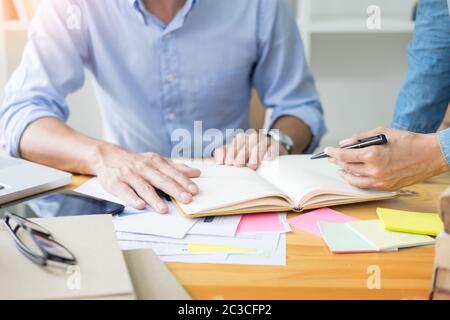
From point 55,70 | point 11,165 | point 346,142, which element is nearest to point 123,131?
point 55,70

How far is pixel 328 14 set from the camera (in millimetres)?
2035

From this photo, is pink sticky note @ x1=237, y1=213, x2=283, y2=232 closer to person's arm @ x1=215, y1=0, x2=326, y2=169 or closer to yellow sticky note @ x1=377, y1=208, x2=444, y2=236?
yellow sticky note @ x1=377, y1=208, x2=444, y2=236

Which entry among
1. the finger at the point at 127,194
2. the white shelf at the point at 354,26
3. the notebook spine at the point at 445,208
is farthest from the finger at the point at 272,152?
the white shelf at the point at 354,26

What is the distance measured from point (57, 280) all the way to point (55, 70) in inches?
35.4

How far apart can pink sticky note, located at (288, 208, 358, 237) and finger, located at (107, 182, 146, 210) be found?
9.1 inches

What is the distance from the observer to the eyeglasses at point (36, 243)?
0.56m

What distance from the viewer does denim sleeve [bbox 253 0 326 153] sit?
1425 millimetres

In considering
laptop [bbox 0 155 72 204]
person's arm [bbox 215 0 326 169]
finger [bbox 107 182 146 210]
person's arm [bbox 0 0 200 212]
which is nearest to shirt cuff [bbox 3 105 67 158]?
person's arm [bbox 0 0 200 212]

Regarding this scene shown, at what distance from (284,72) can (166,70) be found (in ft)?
1.05

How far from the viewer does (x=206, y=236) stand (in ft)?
2.47

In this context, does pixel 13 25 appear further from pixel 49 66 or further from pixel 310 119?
pixel 310 119

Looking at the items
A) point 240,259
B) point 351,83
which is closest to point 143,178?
point 240,259
